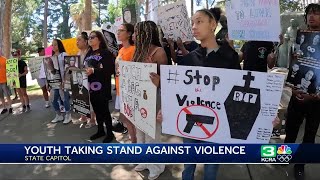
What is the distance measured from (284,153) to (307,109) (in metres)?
1.34

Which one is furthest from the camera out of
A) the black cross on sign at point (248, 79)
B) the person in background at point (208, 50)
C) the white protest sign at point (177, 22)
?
the white protest sign at point (177, 22)

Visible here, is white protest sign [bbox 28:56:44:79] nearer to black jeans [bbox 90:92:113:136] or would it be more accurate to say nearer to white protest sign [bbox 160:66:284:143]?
black jeans [bbox 90:92:113:136]

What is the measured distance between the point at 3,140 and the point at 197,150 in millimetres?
4740

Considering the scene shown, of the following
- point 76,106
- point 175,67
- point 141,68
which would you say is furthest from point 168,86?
point 76,106

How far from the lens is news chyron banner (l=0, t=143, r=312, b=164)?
2678mm

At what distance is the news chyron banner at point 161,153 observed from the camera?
2.68 m

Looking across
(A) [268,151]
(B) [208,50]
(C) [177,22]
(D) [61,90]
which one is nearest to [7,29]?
(D) [61,90]

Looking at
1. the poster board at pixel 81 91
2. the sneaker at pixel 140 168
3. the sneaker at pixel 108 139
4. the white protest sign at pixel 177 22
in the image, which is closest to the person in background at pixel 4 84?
the poster board at pixel 81 91

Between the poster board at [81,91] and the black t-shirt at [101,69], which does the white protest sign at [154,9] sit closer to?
the black t-shirt at [101,69]

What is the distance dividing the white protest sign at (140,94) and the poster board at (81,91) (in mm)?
1753

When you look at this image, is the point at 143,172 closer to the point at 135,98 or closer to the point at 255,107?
the point at 135,98

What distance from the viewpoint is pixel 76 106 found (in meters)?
6.13

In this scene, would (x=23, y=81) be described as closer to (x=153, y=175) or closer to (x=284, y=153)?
(x=153, y=175)

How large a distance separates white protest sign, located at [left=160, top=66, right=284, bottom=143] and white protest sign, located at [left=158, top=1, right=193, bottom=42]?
2313 mm
